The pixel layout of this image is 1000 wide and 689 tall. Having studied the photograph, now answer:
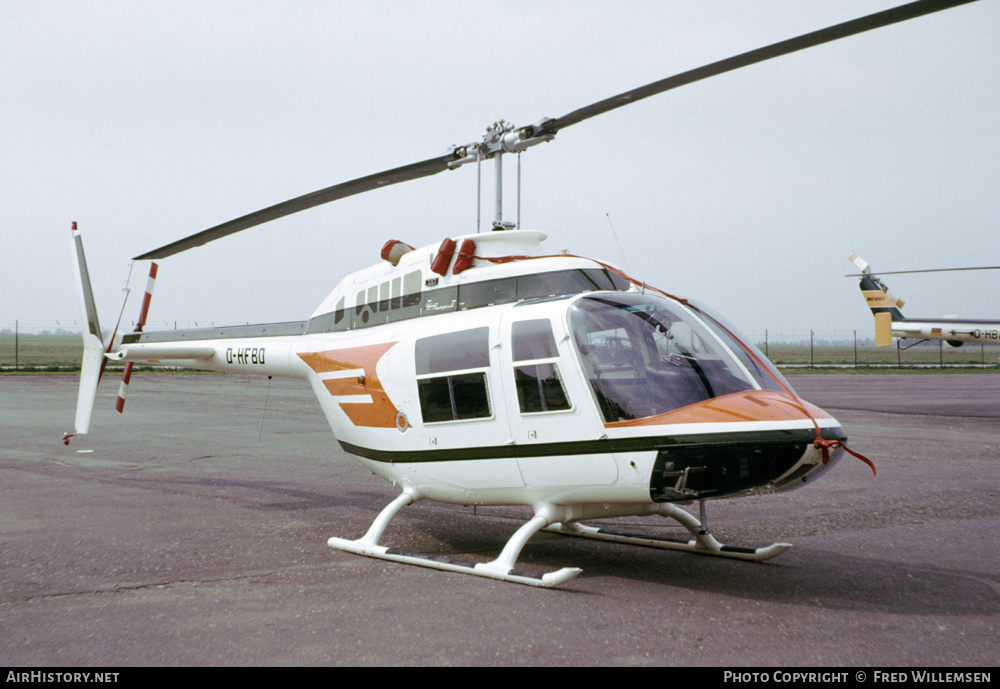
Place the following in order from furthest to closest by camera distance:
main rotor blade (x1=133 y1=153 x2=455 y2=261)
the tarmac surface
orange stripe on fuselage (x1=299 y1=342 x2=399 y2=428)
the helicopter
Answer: the helicopter → orange stripe on fuselage (x1=299 y1=342 x2=399 y2=428) → main rotor blade (x1=133 y1=153 x2=455 y2=261) → the tarmac surface

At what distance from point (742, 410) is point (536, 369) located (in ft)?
5.34

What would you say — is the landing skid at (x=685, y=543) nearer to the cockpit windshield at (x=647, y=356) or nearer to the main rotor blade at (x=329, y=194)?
the cockpit windshield at (x=647, y=356)

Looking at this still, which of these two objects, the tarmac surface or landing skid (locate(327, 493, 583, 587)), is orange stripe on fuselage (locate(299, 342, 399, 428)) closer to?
landing skid (locate(327, 493, 583, 587))

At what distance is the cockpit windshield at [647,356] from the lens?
557 centimetres

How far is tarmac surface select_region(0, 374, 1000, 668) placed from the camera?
14.8 ft

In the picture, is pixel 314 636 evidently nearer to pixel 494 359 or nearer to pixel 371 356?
pixel 494 359

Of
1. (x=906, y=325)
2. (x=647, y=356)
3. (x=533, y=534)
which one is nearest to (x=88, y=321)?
(x=533, y=534)

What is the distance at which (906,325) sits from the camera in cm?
3048

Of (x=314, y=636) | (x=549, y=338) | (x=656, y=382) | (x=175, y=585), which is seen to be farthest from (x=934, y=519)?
(x=175, y=585)

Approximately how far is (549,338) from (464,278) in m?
1.30

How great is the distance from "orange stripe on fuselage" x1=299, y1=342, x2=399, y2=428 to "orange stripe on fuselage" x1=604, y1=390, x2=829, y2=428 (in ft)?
8.99

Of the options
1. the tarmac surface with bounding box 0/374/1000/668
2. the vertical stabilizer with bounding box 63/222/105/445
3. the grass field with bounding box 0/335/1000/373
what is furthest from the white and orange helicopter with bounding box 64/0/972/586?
the grass field with bounding box 0/335/1000/373

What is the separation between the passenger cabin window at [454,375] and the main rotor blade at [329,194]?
61.7 inches

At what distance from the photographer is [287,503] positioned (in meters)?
9.45
